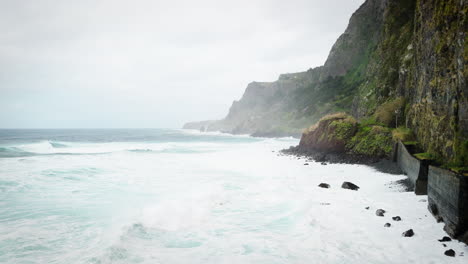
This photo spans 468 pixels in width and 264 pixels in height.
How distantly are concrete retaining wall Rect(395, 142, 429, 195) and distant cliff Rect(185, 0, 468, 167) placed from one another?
942 millimetres

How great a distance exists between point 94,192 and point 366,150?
22475 mm

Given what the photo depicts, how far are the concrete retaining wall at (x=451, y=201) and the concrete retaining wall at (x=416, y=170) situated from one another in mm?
3009

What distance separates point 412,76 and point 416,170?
14.1 metres

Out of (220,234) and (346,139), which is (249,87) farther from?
(220,234)

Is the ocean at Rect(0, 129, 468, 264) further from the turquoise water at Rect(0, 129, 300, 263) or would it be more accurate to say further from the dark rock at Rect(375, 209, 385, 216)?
the dark rock at Rect(375, 209, 385, 216)

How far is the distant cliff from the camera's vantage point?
36.9ft

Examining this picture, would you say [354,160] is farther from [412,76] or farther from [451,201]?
[451,201]

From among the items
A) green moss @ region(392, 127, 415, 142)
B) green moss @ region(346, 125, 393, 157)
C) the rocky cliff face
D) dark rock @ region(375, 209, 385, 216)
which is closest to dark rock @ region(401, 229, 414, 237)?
dark rock @ region(375, 209, 385, 216)

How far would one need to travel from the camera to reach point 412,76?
23.2 metres

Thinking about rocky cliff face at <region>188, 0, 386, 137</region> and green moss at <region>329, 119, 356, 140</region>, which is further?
rocky cliff face at <region>188, 0, 386, 137</region>

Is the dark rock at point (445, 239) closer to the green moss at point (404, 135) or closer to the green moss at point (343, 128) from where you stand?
the green moss at point (404, 135)

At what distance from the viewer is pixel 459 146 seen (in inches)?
396

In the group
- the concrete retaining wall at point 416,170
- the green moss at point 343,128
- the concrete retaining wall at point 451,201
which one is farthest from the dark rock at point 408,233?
the green moss at point 343,128

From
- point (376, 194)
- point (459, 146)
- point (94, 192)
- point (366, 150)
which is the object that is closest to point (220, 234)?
point (376, 194)
